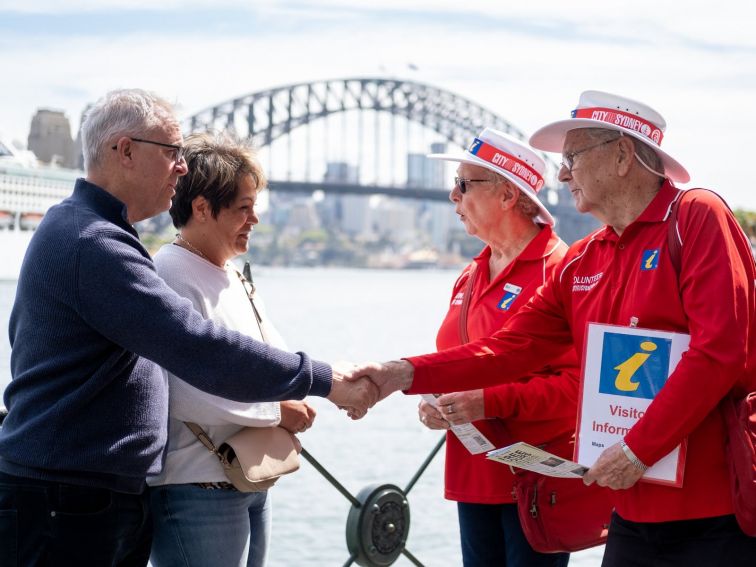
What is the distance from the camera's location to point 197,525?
2.15 metres

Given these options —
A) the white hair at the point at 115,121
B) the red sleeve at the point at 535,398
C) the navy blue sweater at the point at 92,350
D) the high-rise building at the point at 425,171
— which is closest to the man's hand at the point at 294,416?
the navy blue sweater at the point at 92,350

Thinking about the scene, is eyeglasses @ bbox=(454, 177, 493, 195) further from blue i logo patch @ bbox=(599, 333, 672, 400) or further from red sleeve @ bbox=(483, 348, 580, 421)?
blue i logo patch @ bbox=(599, 333, 672, 400)

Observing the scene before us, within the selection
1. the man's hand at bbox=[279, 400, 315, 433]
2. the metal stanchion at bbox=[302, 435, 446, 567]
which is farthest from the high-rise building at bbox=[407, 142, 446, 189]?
the man's hand at bbox=[279, 400, 315, 433]

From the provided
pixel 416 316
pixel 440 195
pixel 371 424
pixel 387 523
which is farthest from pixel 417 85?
pixel 387 523

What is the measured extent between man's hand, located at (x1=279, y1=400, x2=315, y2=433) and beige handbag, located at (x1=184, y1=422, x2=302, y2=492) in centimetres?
10

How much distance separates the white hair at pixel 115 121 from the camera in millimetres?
2014

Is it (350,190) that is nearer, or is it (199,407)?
(199,407)

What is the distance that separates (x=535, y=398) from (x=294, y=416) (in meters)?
0.63

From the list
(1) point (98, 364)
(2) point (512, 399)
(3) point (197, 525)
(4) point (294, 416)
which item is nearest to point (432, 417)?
(2) point (512, 399)

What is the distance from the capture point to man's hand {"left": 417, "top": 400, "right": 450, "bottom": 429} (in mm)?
2605

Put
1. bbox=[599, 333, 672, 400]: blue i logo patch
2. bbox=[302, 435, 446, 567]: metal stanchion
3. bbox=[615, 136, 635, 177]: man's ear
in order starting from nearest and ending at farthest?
bbox=[599, 333, 672, 400]: blue i logo patch
bbox=[615, 136, 635, 177]: man's ear
bbox=[302, 435, 446, 567]: metal stanchion

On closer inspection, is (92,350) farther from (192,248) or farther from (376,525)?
(376,525)

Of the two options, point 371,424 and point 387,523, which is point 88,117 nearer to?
point 387,523

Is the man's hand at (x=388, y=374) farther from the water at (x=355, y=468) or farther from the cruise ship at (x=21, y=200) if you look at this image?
→ the cruise ship at (x=21, y=200)
